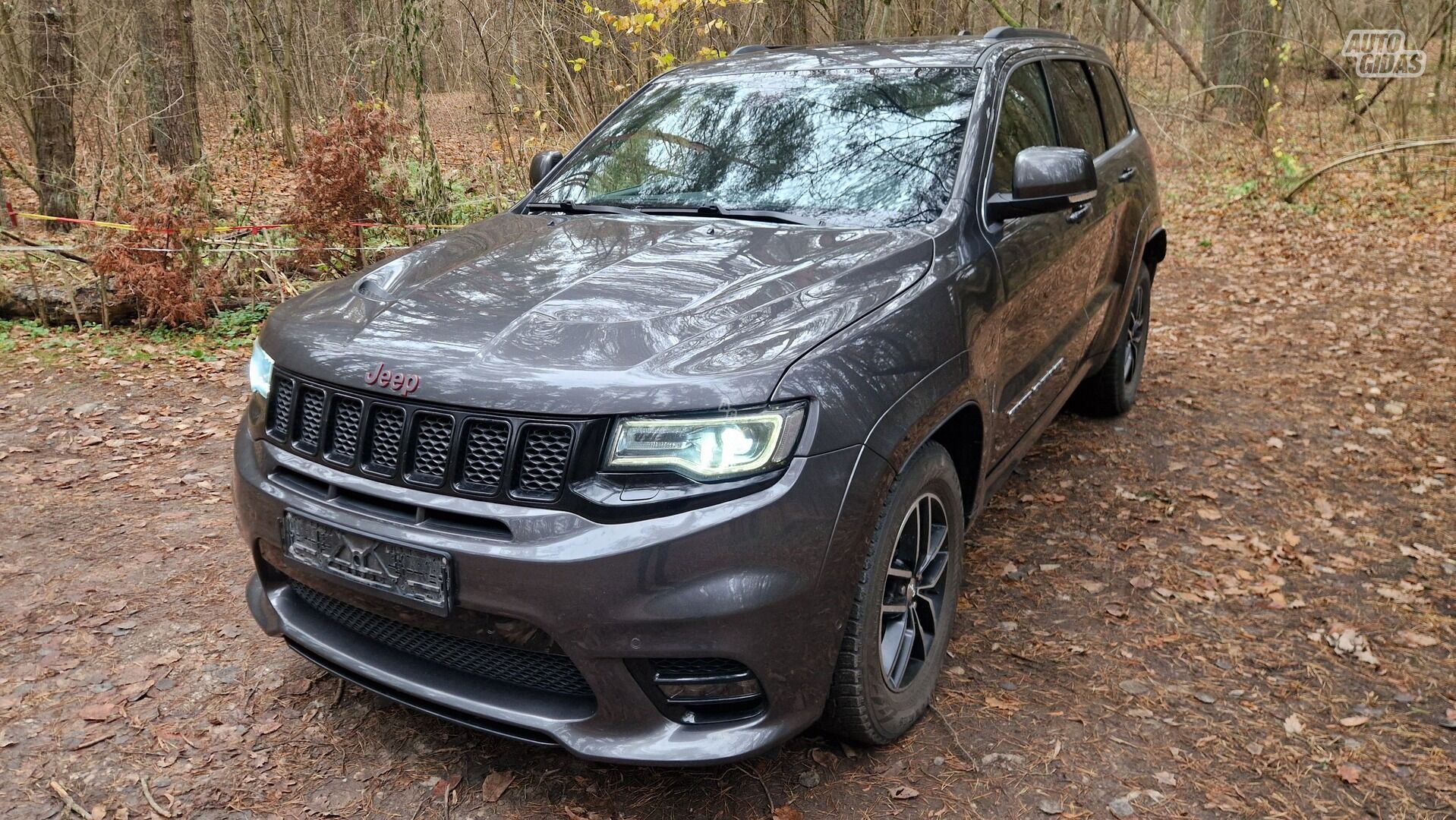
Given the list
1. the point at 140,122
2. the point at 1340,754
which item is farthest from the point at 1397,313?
the point at 140,122

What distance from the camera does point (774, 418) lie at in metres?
2.12

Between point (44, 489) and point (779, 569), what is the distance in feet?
13.5

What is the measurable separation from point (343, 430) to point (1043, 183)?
6.98ft

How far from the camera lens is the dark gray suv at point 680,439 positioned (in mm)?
2080

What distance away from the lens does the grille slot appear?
2.18 metres

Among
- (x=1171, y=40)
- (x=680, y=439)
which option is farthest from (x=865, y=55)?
(x=1171, y=40)

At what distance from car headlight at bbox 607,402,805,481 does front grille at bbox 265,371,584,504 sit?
11 centimetres

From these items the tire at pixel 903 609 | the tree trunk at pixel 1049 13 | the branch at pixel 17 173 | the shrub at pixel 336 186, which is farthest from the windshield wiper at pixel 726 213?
the tree trunk at pixel 1049 13

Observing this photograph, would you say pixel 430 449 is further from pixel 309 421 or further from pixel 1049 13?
pixel 1049 13

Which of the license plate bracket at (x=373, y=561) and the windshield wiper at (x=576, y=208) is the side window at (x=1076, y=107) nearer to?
the windshield wiper at (x=576, y=208)

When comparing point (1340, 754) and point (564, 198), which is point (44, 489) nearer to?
point (564, 198)

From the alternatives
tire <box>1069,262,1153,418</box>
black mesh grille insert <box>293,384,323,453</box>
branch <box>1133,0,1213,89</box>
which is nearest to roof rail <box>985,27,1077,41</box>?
tire <box>1069,262,1153,418</box>

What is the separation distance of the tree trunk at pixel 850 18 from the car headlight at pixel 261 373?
8.65 m

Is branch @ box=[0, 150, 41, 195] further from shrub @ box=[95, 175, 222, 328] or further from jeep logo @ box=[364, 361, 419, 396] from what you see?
jeep logo @ box=[364, 361, 419, 396]
